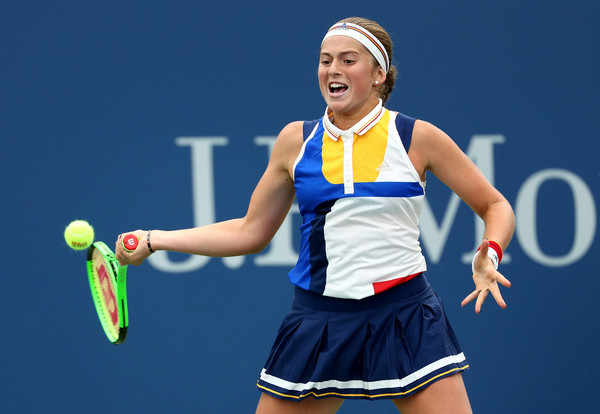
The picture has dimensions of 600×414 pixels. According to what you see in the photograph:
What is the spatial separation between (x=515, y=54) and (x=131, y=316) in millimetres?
2243

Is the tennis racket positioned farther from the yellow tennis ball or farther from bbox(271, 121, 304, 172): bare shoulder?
bbox(271, 121, 304, 172): bare shoulder

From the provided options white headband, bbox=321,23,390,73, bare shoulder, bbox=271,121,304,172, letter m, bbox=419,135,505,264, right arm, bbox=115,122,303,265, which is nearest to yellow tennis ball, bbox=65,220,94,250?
right arm, bbox=115,122,303,265

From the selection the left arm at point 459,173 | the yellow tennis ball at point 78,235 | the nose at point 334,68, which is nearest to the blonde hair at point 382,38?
the nose at point 334,68

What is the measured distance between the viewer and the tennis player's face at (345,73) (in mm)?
2869

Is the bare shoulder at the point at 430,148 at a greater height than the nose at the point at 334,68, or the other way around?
the nose at the point at 334,68

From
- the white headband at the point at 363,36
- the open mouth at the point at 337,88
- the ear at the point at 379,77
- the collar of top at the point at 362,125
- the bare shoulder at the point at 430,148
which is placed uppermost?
the white headband at the point at 363,36

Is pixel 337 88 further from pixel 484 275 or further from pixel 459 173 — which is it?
pixel 484 275

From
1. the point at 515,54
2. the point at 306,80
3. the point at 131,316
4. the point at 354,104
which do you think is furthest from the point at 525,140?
the point at 131,316

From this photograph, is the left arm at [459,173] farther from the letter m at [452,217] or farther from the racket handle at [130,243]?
the letter m at [452,217]

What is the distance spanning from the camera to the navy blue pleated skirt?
9.01 ft

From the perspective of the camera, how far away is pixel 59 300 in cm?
457

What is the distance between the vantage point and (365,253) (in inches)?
110

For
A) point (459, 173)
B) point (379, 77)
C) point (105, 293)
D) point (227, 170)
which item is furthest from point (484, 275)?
point (227, 170)

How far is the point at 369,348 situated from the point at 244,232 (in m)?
0.61
